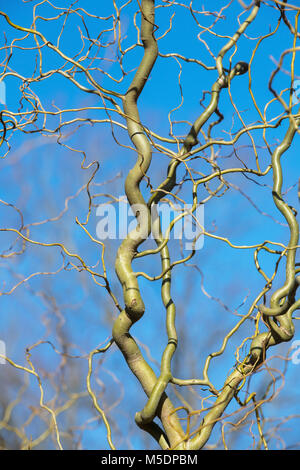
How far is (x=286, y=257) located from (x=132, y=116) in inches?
15.5

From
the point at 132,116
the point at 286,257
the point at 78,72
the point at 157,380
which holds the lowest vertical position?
the point at 157,380

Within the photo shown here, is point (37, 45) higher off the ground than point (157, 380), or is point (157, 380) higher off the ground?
point (37, 45)

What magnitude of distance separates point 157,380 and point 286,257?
12.3 inches

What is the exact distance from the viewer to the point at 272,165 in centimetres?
93

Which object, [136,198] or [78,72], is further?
[78,72]

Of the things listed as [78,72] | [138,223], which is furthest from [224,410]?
[78,72]

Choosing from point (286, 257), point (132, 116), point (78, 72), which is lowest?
point (286, 257)

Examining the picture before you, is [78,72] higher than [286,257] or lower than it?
higher
